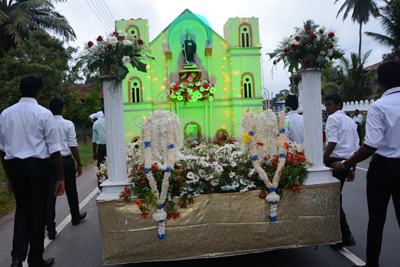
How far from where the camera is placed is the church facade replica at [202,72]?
10219mm

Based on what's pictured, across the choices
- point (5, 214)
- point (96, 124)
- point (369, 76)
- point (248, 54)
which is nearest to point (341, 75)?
point (369, 76)

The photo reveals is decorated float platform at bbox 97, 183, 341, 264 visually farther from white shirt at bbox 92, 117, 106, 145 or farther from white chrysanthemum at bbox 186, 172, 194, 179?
white shirt at bbox 92, 117, 106, 145

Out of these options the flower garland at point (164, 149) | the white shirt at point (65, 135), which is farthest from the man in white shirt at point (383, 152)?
the white shirt at point (65, 135)

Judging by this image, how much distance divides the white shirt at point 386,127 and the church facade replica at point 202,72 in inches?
288

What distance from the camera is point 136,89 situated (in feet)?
34.3

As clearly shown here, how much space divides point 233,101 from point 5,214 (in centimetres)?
758

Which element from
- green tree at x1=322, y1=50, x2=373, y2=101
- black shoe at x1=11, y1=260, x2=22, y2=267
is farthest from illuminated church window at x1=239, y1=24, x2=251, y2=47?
green tree at x1=322, y1=50, x2=373, y2=101

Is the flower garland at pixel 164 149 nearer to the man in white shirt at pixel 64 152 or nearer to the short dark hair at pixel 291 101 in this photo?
the man in white shirt at pixel 64 152

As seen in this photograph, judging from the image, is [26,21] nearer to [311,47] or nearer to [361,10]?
[311,47]

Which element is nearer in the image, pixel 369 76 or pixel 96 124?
pixel 96 124

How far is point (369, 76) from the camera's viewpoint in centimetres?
2609

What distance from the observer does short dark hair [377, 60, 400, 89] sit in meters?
2.91

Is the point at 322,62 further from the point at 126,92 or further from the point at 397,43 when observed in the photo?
the point at 397,43

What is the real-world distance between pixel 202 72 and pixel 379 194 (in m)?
8.33
